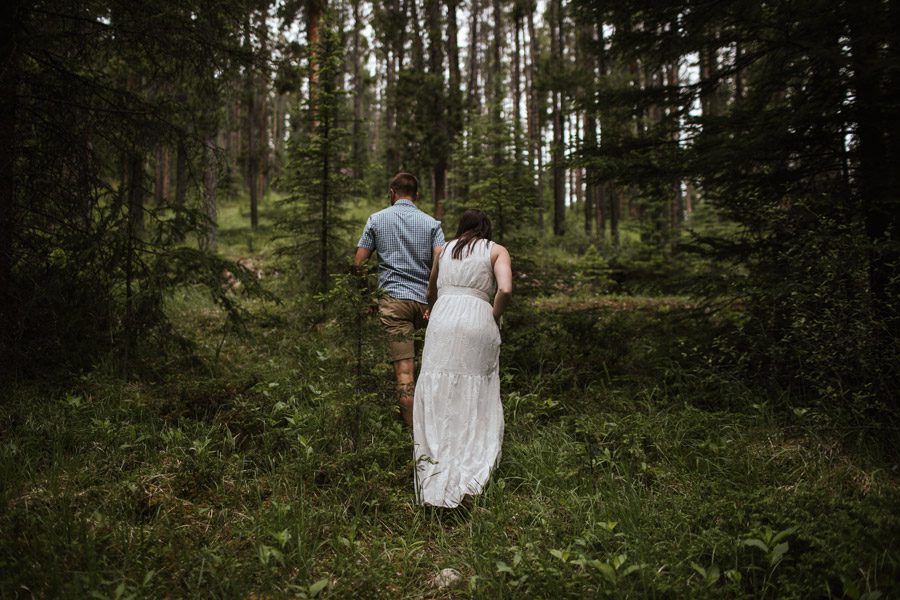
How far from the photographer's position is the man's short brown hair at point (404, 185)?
16.2ft

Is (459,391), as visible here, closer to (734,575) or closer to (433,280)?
(433,280)

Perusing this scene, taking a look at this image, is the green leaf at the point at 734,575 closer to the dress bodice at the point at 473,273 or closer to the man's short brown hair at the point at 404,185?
the dress bodice at the point at 473,273

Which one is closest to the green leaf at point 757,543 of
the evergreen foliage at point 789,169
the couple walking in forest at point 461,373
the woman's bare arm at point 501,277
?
the couple walking in forest at point 461,373

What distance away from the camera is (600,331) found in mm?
7086

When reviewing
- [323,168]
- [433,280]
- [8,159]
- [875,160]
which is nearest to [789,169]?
[875,160]

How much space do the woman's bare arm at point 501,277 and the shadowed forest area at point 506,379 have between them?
1012mm

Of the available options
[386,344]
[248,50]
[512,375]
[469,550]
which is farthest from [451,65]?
[469,550]

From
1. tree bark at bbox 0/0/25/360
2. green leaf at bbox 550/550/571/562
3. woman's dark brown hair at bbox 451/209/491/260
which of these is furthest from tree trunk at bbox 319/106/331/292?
green leaf at bbox 550/550/571/562

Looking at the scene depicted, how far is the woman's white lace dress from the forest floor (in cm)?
20

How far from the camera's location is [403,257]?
4.87m

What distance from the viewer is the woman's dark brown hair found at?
4.13m

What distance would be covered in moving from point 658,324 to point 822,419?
277 centimetres

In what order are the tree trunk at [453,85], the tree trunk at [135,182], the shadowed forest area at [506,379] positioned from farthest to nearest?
the tree trunk at [453,85] → the tree trunk at [135,182] → the shadowed forest area at [506,379]

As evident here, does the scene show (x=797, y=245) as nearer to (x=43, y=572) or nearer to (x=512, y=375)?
(x=512, y=375)
